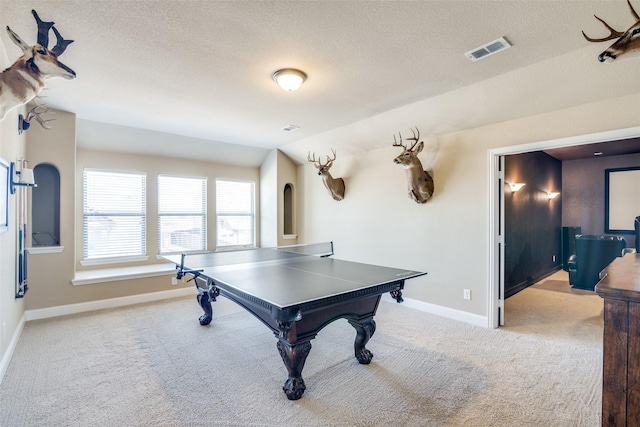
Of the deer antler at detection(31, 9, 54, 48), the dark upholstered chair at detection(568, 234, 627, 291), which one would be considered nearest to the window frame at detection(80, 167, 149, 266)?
the deer antler at detection(31, 9, 54, 48)

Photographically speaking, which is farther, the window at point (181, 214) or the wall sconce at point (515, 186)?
the window at point (181, 214)

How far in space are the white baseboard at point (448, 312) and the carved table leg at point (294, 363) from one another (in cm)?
253

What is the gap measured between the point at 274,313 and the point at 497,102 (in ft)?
10.3

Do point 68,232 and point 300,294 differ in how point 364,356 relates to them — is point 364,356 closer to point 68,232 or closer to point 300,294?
point 300,294

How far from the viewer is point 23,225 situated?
144 inches

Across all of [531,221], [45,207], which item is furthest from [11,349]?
[531,221]

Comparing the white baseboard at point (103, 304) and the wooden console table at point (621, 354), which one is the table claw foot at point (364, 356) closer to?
the wooden console table at point (621, 354)

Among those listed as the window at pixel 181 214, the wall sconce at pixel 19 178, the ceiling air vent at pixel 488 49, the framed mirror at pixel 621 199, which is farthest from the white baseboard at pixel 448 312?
the framed mirror at pixel 621 199

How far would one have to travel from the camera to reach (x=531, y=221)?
5.88m

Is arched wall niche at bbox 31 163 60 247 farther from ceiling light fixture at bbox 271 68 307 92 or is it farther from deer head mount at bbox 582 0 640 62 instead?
deer head mount at bbox 582 0 640 62

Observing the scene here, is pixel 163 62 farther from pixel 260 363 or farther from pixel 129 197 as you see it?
pixel 129 197

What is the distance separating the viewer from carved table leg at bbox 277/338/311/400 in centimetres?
232

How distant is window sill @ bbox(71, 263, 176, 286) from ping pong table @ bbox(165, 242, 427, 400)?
197 cm

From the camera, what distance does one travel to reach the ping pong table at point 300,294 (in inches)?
84.2
